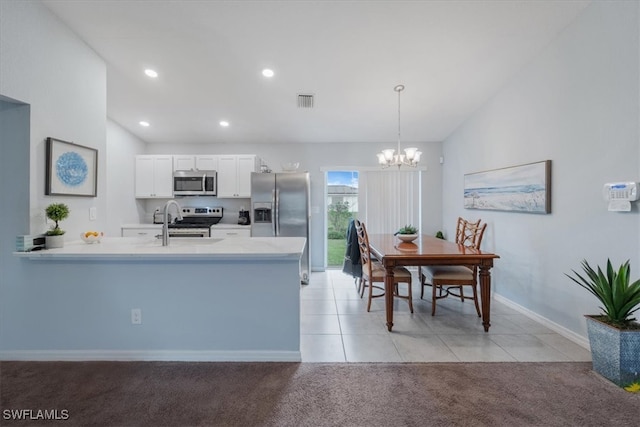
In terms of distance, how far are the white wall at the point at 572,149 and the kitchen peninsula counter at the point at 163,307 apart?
2.49 meters

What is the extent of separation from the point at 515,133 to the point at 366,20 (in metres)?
2.16

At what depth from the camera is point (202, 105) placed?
3.92 metres

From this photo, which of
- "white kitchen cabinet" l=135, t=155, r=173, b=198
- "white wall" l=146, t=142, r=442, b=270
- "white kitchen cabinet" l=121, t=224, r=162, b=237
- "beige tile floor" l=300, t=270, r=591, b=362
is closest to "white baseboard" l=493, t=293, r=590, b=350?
"beige tile floor" l=300, t=270, r=591, b=362

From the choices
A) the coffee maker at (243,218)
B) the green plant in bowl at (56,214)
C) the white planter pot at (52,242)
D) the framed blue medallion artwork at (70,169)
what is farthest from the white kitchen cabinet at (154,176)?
the white planter pot at (52,242)

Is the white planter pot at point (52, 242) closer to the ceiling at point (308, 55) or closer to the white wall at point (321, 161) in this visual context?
the ceiling at point (308, 55)

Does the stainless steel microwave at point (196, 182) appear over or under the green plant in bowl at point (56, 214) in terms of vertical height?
over

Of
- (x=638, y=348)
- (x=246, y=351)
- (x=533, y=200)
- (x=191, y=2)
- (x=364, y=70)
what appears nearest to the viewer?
(x=638, y=348)

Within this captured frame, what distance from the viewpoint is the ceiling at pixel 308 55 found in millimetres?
2436

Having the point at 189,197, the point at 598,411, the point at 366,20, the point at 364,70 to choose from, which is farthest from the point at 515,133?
the point at 189,197

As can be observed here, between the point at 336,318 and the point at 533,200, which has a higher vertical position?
the point at 533,200

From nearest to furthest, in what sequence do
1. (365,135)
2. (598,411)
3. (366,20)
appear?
(598,411) < (366,20) < (365,135)

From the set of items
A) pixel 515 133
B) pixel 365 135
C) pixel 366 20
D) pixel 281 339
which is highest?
pixel 366 20

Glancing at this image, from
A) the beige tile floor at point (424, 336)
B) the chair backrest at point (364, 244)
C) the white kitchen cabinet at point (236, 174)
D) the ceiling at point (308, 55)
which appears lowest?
the beige tile floor at point (424, 336)

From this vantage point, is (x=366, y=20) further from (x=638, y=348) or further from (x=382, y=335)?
(x=638, y=348)
